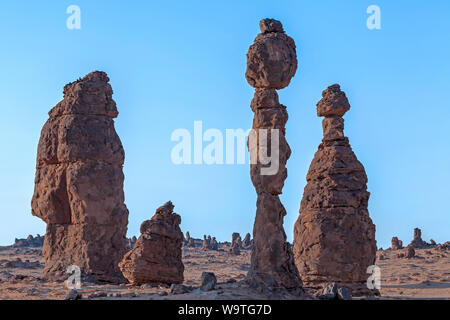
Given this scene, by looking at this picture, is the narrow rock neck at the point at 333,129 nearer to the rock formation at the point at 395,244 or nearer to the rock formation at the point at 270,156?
the rock formation at the point at 270,156

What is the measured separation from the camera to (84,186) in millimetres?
20766

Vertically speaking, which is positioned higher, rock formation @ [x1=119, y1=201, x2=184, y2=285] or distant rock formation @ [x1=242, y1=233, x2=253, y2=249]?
distant rock formation @ [x1=242, y1=233, x2=253, y2=249]

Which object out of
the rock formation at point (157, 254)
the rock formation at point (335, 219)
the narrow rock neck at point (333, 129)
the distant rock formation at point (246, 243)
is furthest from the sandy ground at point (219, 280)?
the distant rock formation at point (246, 243)

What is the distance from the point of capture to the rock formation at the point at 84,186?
20625mm

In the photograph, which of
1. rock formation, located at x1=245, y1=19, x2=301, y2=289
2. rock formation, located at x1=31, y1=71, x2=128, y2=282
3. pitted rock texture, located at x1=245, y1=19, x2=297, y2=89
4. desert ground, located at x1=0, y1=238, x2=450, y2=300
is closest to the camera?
desert ground, located at x1=0, y1=238, x2=450, y2=300

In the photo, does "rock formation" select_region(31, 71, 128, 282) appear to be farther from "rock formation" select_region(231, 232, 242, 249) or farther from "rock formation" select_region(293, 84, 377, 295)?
"rock formation" select_region(231, 232, 242, 249)

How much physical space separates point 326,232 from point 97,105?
7.40 metres

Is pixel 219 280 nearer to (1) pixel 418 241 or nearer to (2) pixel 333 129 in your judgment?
(2) pixel 333 129

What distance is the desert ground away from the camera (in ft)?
44.3

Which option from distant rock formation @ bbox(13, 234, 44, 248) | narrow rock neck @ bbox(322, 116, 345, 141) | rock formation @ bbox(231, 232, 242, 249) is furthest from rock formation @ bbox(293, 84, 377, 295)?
distant rock formation @ bbox(13, 234, 44, 248)

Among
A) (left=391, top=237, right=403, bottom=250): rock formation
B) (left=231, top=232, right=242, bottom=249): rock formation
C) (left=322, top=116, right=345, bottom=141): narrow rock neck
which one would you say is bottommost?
(left=391, top=237, right=403, bottom=250): rock formation

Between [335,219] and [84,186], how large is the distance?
6942 millimetres
